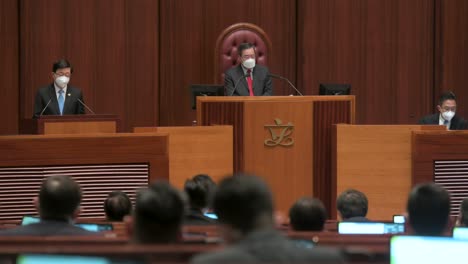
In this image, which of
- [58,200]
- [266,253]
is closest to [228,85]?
[58,200]

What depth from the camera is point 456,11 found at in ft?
42.1

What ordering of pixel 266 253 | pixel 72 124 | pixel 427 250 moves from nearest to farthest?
pixel 266 253 → pixel 427 250 → pixel 72 124

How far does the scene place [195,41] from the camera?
12305 mm

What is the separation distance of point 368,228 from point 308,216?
52cm

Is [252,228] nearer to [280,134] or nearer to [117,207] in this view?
[117,207]

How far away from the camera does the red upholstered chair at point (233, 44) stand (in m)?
11.8

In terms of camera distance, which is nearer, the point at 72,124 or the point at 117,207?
the point at 117,207

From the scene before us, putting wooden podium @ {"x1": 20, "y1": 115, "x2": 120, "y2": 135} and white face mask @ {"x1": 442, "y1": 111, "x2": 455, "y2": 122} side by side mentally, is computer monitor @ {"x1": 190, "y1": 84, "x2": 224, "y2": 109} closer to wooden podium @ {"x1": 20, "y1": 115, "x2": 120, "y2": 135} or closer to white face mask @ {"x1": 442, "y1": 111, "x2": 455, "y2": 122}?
wooden podium @ {"x1": 20, "y1": 115, "x2": 120, "y2": 135}

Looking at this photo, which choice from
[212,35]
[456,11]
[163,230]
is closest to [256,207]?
[163,230]

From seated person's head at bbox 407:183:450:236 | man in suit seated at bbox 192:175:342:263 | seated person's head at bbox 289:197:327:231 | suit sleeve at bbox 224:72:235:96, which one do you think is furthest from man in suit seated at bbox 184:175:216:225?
suit sleeve at bbox 224:72:235:96

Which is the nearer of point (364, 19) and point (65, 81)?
point (65, 81)

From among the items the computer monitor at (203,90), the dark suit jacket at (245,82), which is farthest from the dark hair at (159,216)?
the dark suit jacket at (245,82)

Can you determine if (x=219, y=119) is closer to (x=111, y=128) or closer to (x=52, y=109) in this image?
(x=111, y=128)

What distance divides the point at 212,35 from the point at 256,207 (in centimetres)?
942
